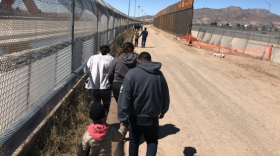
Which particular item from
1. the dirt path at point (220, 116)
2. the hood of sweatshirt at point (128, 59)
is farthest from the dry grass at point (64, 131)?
the hood of sweatshirt at point (128, 59)

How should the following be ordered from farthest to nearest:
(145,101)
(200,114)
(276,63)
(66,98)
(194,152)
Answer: (276,63) → (200,114) → (66,98) → (194,152) → (145,101)

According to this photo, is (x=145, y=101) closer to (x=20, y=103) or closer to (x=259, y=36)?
(x=20, y=103)

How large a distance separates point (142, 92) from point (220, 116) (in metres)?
3.72

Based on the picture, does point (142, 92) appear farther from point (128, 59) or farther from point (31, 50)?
point (31, 50)

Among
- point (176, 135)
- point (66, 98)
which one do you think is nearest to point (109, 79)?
point (66, 98)

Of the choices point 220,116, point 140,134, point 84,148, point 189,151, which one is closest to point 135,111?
point 140,134

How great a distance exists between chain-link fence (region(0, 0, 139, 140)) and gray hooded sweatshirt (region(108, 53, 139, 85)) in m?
1.05

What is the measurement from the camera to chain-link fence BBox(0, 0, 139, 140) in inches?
103

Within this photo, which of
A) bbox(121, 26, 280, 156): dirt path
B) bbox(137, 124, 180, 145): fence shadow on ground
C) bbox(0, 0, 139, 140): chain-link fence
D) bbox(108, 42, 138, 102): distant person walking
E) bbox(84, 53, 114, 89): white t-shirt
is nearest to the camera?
bbox(0, 0, 139, 140): chain-link fence

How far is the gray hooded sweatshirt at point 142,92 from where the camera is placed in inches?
125

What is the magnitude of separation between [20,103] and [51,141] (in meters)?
0.77

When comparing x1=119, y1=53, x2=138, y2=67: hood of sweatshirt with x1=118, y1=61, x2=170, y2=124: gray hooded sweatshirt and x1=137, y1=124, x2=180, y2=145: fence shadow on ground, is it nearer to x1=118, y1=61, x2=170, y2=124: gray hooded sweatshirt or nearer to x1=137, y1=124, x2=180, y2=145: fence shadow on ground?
x1=118, y1=61, x2=170, y2=124: gray hooded sweatshirt

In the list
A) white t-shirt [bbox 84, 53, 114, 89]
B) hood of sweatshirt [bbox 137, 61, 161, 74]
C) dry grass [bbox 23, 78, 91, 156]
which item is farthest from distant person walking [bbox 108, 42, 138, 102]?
hood of sweatshirt [bbox 137, 61, 161, 74]

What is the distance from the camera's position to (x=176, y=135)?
5141 millimetres
